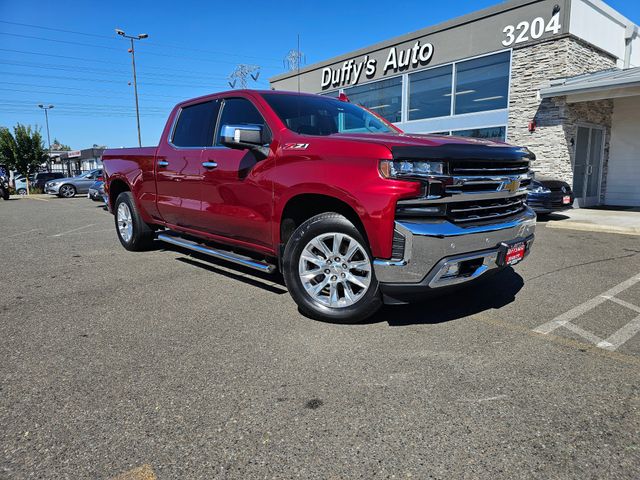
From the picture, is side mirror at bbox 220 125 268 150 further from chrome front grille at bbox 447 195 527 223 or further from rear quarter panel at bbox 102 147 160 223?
rear quarter panel at bbox 102 147 160 223

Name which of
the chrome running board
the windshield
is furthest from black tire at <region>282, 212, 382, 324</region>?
the windshield

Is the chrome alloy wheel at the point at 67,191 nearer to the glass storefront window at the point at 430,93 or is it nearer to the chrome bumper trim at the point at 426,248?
the glass storefront window at the point at 430,93

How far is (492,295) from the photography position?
4.35 meters

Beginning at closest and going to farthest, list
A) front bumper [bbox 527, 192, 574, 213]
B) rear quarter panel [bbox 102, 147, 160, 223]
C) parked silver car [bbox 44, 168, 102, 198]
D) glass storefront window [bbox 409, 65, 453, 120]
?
1. rear quarter panel [bbox 102, 147, 160, 223]
2. front bumper [bbox 527, 192, 574, 213]
3. glass storefront window [bbox 409, 65, 453, 120]
4. parked silver car [bbox 44, 168, 102, 198]

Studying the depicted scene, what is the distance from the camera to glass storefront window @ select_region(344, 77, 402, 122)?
17281 millimetres

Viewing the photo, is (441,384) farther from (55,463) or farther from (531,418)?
(55,463)

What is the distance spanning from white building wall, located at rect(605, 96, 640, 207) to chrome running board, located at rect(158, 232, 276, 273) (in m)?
13.8

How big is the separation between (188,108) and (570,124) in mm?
11446

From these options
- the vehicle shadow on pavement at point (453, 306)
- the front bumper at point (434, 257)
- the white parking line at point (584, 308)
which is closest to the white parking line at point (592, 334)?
the white parking line at point (584, 308)

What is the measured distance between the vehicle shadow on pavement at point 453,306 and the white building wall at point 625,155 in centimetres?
1194

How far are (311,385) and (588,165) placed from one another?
14.0 metres

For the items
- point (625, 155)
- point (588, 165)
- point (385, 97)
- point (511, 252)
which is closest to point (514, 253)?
point (511, 252)

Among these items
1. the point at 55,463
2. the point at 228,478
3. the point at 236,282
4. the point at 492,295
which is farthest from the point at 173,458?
the point at 492,295

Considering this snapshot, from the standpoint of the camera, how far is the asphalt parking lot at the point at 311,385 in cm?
197
